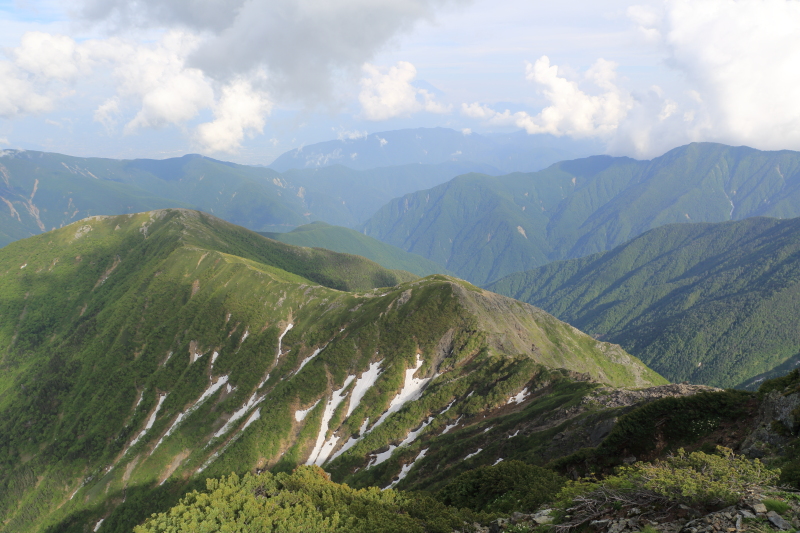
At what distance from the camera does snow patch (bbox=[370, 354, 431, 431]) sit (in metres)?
126

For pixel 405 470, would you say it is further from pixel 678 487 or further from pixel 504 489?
pixel 678 487

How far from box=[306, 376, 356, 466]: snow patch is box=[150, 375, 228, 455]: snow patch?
2048 inches

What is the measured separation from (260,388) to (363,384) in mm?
43486

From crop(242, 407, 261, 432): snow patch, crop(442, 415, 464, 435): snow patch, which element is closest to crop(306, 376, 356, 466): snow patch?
crop(242, 407, 261, 432): snow patch

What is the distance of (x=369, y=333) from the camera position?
5965 inches

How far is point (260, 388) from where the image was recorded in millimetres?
156250

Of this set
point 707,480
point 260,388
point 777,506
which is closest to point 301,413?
point 260,388

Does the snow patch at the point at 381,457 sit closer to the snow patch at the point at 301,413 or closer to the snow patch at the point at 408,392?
the snow patch at the point at 408,392

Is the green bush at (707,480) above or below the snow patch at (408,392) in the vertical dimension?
above

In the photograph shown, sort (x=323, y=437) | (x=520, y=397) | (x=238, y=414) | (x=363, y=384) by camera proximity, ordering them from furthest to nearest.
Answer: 1. (x=238, y=414)
2. (x=363, y=384)
3. (x=323, y=437)
4. (x=520, y=397)

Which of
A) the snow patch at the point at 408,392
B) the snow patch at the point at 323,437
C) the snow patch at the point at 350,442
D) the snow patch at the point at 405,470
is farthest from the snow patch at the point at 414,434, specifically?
the snow patch at the point at 323,437

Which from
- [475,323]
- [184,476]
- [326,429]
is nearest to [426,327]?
[475,323]

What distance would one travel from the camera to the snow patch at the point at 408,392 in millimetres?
125938

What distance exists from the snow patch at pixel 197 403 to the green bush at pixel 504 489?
140m
